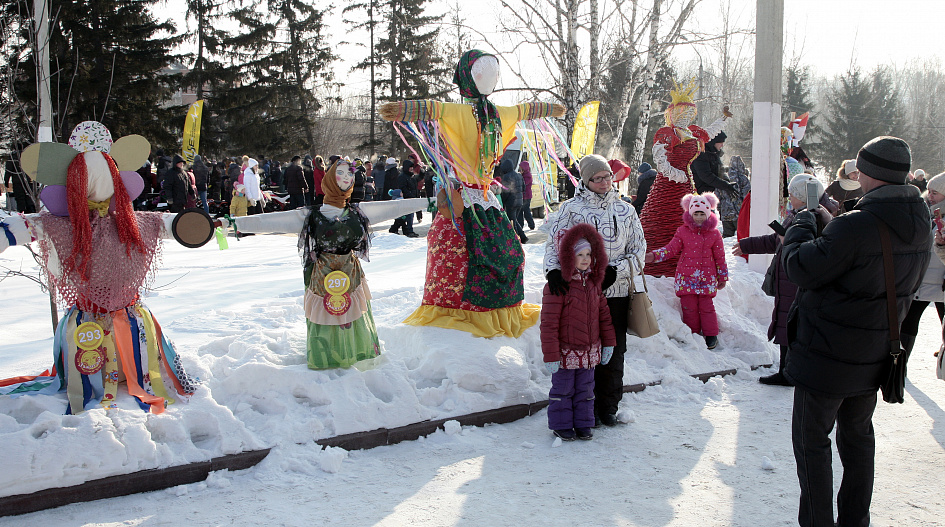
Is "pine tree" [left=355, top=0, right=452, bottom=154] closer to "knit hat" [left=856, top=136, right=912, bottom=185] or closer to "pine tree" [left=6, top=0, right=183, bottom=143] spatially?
"pine tree" [left=6, top=0, right=183, bottom=143]

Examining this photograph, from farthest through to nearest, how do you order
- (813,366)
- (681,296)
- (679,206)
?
(679,206)
(681,296)
(813,366)

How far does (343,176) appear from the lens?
4242mm

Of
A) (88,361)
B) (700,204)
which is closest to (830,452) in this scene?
(700,204)

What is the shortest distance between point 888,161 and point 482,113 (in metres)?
2.89

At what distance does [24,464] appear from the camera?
3.04m

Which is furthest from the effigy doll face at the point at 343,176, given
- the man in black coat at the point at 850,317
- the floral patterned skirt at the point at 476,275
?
the man in black coat at the point at 850,317

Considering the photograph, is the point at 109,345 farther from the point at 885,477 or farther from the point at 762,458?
the point at 885,477

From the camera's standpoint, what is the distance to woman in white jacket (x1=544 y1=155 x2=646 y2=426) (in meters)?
4.10

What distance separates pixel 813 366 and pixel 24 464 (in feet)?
11.4

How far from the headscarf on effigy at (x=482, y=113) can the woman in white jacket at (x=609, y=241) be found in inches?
37.1

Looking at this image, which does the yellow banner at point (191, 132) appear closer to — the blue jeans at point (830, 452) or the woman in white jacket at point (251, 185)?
the woman in white jacket at point (251, 185)

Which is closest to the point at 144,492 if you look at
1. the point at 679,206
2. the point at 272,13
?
the point at 679,206

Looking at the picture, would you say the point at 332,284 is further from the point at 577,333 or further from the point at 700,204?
the point at 700,204

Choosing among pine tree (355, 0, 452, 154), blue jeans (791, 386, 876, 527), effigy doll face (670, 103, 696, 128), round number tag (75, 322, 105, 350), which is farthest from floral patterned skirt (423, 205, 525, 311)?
pine tree (355, 0, 452, 154)
